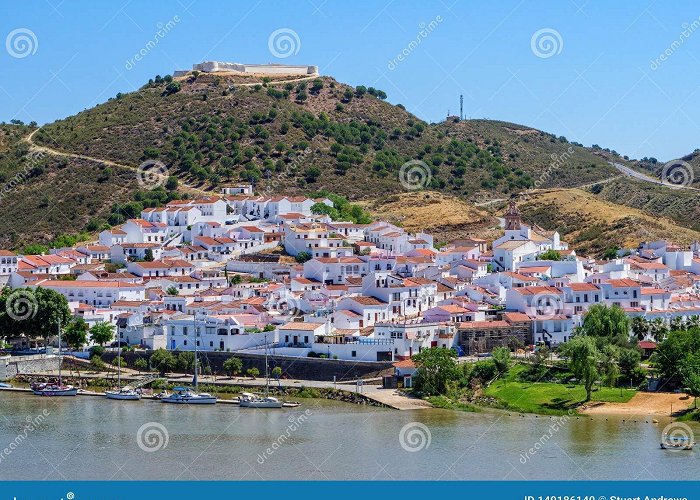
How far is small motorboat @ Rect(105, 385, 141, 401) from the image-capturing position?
39531mm

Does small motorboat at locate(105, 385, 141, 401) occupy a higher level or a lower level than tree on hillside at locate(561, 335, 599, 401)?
lower

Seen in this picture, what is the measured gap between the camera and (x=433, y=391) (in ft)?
125

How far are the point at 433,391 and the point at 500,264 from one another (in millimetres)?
17094

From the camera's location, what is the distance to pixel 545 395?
122 feet

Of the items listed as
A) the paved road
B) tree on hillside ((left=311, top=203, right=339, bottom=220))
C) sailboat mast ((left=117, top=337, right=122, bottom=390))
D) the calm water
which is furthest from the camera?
the paved road

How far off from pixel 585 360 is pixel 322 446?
8940 mm

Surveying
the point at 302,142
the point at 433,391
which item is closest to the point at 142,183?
the point at 302,142

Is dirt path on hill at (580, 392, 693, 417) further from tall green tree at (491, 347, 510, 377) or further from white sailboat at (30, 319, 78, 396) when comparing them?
white sailboat at (30, 319, 78, 396)

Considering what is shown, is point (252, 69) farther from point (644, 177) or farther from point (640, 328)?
point (640, 328)

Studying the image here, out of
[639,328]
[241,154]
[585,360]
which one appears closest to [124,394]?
[585,360]

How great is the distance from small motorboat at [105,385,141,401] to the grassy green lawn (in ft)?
33.5

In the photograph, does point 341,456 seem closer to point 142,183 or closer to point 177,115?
point 142,183

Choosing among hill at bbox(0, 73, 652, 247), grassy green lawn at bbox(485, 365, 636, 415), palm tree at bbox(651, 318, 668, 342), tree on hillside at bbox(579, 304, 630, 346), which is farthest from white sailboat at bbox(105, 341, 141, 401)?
hill at bbox(0, 73, 652, 247)

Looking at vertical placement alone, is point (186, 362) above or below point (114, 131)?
below
